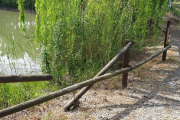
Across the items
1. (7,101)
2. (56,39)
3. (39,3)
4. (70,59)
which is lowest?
(7,101)

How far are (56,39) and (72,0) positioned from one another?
1231mm

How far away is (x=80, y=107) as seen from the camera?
353 cm

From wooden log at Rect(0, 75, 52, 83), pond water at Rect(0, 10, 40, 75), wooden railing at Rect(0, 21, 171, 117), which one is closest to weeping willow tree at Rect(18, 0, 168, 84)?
pond water at Rect(0, 10, 40, 75)

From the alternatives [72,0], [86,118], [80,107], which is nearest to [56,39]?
[72,0]

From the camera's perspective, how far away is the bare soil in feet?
10.8

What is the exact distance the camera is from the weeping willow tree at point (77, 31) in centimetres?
469

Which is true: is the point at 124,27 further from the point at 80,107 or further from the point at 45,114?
the point at 45,114

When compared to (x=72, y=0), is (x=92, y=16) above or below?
below

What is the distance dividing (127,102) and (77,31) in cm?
204

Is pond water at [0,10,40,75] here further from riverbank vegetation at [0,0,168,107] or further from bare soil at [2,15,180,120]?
bare soil at [2,15,180,120]

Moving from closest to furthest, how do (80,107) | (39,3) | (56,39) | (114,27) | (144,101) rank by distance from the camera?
(80,107)
(144,101)
(56,39)
(39,3)
(114,27)

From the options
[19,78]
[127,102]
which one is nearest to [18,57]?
[127,102]

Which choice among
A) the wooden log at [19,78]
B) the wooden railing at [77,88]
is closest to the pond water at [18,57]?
the wooden railing at [77,88]

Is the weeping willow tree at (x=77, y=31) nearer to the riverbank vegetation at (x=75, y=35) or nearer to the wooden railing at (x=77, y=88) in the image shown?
the riverbank vegetation at (x=75, y=35)
